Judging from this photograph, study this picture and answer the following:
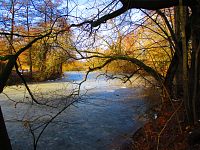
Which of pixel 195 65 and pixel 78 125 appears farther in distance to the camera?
pixel 78 125

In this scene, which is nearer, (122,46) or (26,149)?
(26,149)

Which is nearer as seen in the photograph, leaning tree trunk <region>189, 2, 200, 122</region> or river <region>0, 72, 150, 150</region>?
leaning tree trunk <region>189, 2, 200, 122</region>

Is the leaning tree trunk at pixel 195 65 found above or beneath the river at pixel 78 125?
above

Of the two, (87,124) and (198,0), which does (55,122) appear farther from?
(198,0)

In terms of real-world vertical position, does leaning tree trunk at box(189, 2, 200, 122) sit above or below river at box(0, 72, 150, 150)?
above

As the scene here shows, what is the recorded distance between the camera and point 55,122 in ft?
37.3

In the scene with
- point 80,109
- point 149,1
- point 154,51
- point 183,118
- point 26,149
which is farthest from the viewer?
point 80,109

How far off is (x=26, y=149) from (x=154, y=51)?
6863 mm

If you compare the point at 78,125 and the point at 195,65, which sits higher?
the point at 195,65

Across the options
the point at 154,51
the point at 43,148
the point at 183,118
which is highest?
the point at 154,51

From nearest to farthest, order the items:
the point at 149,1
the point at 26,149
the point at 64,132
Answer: the point at 149,1 < the point at 26,149 < the point at 64,132

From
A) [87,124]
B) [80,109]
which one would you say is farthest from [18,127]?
[80,109]

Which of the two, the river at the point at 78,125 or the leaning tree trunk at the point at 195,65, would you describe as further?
the river at the point at 78,125

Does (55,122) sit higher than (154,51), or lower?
lower
